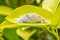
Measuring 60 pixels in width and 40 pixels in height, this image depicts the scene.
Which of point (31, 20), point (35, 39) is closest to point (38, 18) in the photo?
point (31, 20)

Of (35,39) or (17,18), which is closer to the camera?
(17,18)

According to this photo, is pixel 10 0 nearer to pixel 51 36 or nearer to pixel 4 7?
pixel 4 7

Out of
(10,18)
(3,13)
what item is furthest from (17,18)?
(3,13)

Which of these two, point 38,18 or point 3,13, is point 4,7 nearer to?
point 3,13

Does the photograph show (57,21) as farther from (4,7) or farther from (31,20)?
(4,7)

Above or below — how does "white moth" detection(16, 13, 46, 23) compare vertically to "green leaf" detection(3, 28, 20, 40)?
above

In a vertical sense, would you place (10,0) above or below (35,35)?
above

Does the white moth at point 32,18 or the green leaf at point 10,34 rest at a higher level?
the white moth at point 32,18

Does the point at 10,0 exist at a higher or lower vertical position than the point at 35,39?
higher

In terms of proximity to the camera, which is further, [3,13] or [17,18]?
[3,13]
